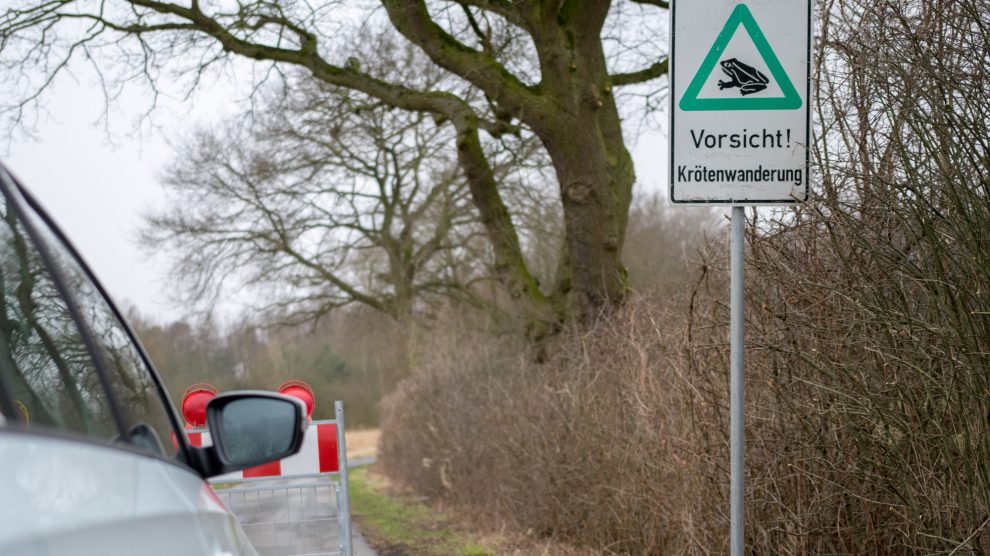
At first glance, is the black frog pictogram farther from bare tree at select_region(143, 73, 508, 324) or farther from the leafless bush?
bare tree at select_region(143, 73, 508, 324)

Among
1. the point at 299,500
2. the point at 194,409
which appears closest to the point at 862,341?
the point at 299,500

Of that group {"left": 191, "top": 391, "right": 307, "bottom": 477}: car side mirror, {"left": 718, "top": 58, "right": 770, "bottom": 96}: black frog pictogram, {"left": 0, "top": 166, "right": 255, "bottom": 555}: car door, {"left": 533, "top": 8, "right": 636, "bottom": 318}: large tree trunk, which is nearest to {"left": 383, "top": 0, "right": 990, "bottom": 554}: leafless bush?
{"left": 718, "top": 58, "right": 770, "bottom": 96}: black frog pictogram

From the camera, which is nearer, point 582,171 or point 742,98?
point 742,98

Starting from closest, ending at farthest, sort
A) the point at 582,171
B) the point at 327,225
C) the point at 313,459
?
the point at 313,459 → the point at 582,171 → the point at 327,225

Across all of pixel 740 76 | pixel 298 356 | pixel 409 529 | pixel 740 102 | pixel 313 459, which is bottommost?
pixel 409 529

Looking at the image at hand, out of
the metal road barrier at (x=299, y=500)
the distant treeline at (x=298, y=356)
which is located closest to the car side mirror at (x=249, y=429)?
the metal road barrier at (x=299, y=500)

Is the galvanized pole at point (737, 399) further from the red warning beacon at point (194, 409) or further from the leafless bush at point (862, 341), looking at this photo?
the red warning beacon at point (194, 409)

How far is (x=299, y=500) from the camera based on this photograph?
7.05 m

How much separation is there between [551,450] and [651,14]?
23.8 ft

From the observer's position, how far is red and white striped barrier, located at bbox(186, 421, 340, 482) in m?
6.90

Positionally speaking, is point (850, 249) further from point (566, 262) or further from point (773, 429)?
point (566, 262)

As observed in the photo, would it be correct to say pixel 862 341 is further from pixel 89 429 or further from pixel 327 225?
pixel 327 225

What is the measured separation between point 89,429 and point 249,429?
664 mm

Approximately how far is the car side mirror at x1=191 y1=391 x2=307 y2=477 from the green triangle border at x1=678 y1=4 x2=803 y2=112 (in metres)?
2.34
